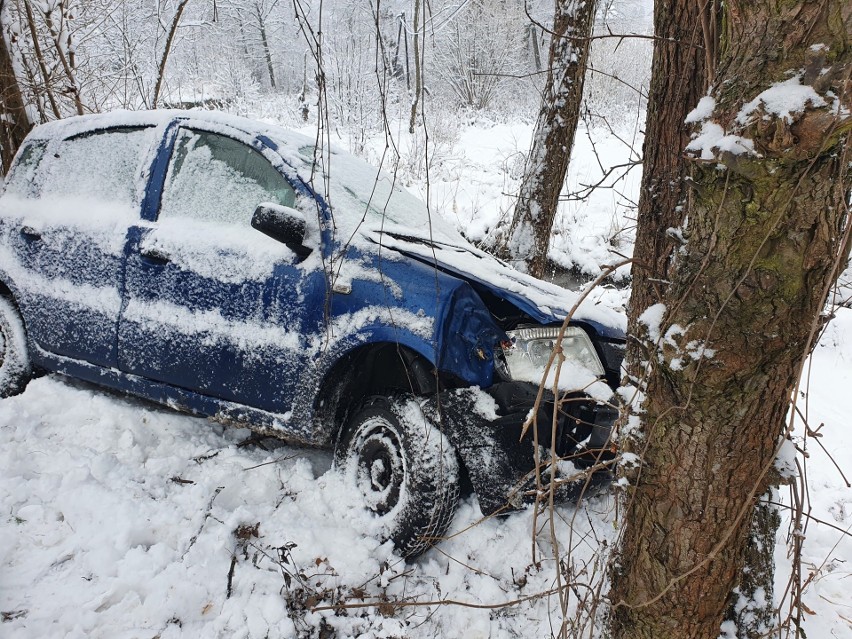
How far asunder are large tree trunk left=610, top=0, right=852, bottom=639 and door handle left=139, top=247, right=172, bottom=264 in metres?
2.35

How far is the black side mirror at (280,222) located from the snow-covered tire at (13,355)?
2109 millimetres

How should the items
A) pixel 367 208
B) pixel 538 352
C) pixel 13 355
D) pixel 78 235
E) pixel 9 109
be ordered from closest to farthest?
pixel 538 352 < pixel 367 208 < pixel 78 235 < pixel 13 355 < pixel 9 109

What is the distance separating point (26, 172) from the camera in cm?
354

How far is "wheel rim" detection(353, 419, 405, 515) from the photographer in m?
2.38

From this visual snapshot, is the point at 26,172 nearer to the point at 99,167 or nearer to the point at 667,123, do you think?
the point at 99,167

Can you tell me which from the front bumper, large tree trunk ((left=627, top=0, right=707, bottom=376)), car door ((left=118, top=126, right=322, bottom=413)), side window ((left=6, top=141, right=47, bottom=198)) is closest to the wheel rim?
the front bumper

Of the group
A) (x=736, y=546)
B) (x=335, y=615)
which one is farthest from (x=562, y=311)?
(x=335, y=615)

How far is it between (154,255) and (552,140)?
10.6ft

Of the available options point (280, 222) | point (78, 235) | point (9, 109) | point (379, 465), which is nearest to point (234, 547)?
point (379, 465)

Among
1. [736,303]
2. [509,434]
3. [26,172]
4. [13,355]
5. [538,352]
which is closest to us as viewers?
[736,303]

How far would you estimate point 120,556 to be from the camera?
2.17m

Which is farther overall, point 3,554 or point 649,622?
point 3,554

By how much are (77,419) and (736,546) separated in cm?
315

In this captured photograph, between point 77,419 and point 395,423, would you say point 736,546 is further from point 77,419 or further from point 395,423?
point 77,419
